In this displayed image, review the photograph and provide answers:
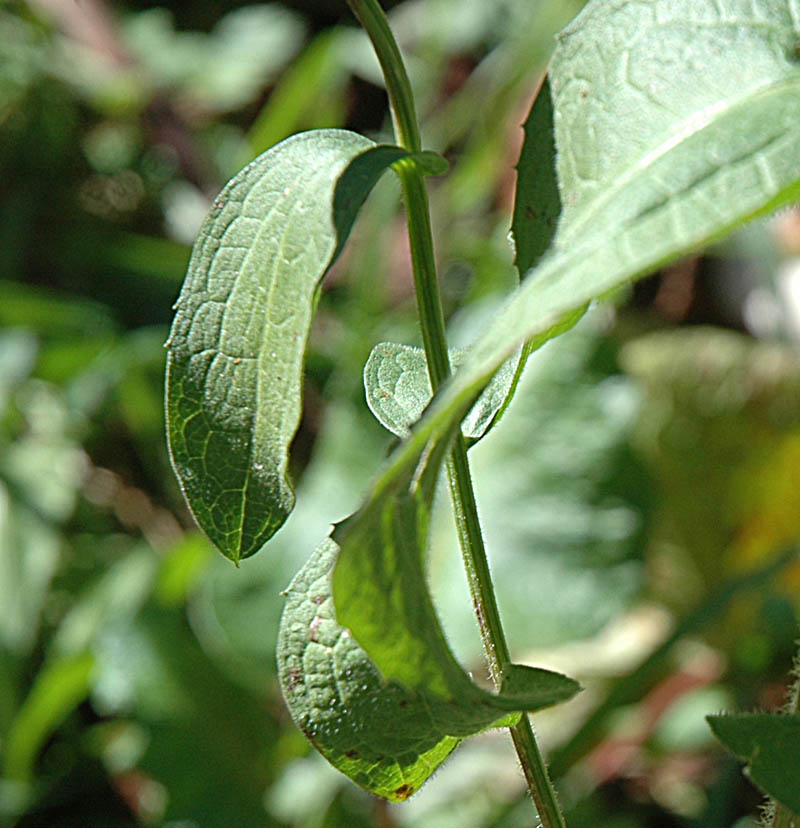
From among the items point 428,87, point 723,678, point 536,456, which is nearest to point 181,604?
point 536,456

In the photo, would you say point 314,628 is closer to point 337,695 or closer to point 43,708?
point 337,695

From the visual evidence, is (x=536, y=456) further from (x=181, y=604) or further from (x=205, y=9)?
(x=205, y=9)

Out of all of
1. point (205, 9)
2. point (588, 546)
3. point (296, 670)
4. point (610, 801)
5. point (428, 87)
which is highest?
point (205, 9)

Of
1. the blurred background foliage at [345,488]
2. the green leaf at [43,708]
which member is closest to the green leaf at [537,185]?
the blurred background foliage at [345,488]

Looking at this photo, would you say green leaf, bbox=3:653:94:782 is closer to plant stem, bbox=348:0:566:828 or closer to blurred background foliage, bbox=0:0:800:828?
blurred background foliage, bbox=0:0:800:828

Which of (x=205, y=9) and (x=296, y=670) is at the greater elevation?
(x=205, y=9)
